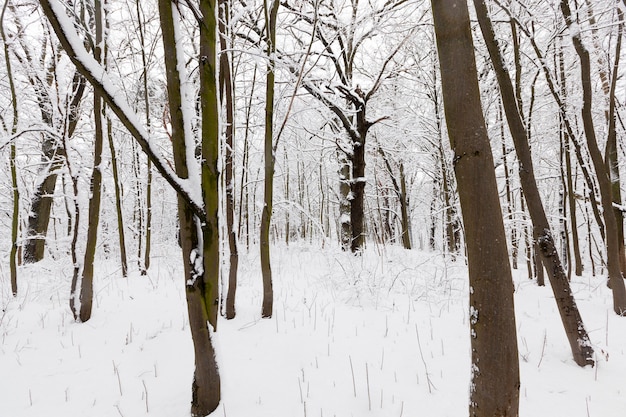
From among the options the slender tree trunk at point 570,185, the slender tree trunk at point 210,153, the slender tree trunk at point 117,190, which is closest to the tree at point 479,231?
the slender tree trunk at point 210,153

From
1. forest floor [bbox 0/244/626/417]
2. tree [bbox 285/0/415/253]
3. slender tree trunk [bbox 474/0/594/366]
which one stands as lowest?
forest floor [bbox 0/244/626/417]

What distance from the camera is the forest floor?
2039mm

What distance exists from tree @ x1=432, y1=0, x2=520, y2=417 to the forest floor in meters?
0.81

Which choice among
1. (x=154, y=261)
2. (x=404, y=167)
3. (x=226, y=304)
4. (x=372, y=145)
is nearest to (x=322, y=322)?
(x=226, y=304)

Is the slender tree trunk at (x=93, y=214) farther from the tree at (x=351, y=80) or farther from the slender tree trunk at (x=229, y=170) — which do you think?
the tree at (x=351, y=80)

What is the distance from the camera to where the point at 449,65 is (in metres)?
1.39

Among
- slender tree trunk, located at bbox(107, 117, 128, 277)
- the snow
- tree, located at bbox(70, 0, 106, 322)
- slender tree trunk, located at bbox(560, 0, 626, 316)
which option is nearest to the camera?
the snow

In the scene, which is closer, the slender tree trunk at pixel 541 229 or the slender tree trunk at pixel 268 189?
the slender tree trunk at pixel 541 229

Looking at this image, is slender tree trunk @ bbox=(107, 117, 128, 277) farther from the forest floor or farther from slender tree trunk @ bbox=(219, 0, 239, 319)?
slender tree trunk @ bbox=(219, 0, 239, 319)

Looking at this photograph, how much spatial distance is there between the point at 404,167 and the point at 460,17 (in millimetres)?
14427

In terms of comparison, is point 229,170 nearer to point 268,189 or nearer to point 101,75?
point 268,189

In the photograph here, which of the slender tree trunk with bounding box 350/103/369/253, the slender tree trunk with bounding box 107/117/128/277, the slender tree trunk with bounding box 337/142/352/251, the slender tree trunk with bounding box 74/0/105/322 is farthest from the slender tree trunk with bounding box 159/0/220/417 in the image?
the slender tree trunk with bounding box 337/142/352/251

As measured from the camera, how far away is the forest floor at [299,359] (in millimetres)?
2039

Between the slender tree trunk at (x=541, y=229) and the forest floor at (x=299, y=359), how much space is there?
22cm
